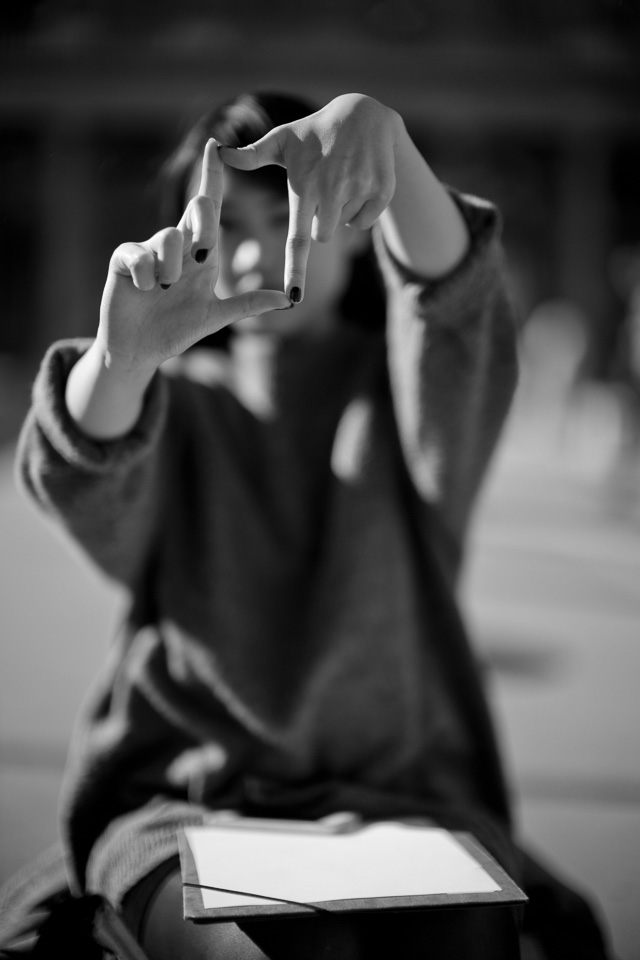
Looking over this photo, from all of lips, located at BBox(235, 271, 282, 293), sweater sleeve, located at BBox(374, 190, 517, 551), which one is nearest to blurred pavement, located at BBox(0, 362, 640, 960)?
sweater sleeve, located at BBox(374, 190, 517, 551)

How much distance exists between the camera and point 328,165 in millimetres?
763

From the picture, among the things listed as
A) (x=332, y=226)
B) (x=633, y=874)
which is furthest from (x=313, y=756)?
(x=633, y=874)

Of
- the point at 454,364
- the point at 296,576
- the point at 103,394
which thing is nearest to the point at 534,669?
the point at 296,576

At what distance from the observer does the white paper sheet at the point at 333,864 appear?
2.73 ft

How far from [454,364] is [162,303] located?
0.35 metres

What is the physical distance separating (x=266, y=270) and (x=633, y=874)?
1.12 m

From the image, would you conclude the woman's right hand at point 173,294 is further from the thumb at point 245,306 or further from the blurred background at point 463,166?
the blurred background at point 463,166

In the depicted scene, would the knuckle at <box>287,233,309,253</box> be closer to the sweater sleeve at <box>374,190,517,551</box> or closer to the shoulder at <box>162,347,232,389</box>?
the sweater sleeve at <box>374,190,517,551</box>

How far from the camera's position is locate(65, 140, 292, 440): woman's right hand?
734mm

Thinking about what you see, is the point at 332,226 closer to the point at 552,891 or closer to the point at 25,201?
the point at 552,891

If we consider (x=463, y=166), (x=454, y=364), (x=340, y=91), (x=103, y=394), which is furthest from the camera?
(x=340, y=91)

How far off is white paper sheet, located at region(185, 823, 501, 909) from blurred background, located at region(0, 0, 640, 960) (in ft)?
7.23

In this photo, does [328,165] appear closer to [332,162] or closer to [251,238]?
[332,162]

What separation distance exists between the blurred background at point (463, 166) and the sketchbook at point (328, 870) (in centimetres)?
220
